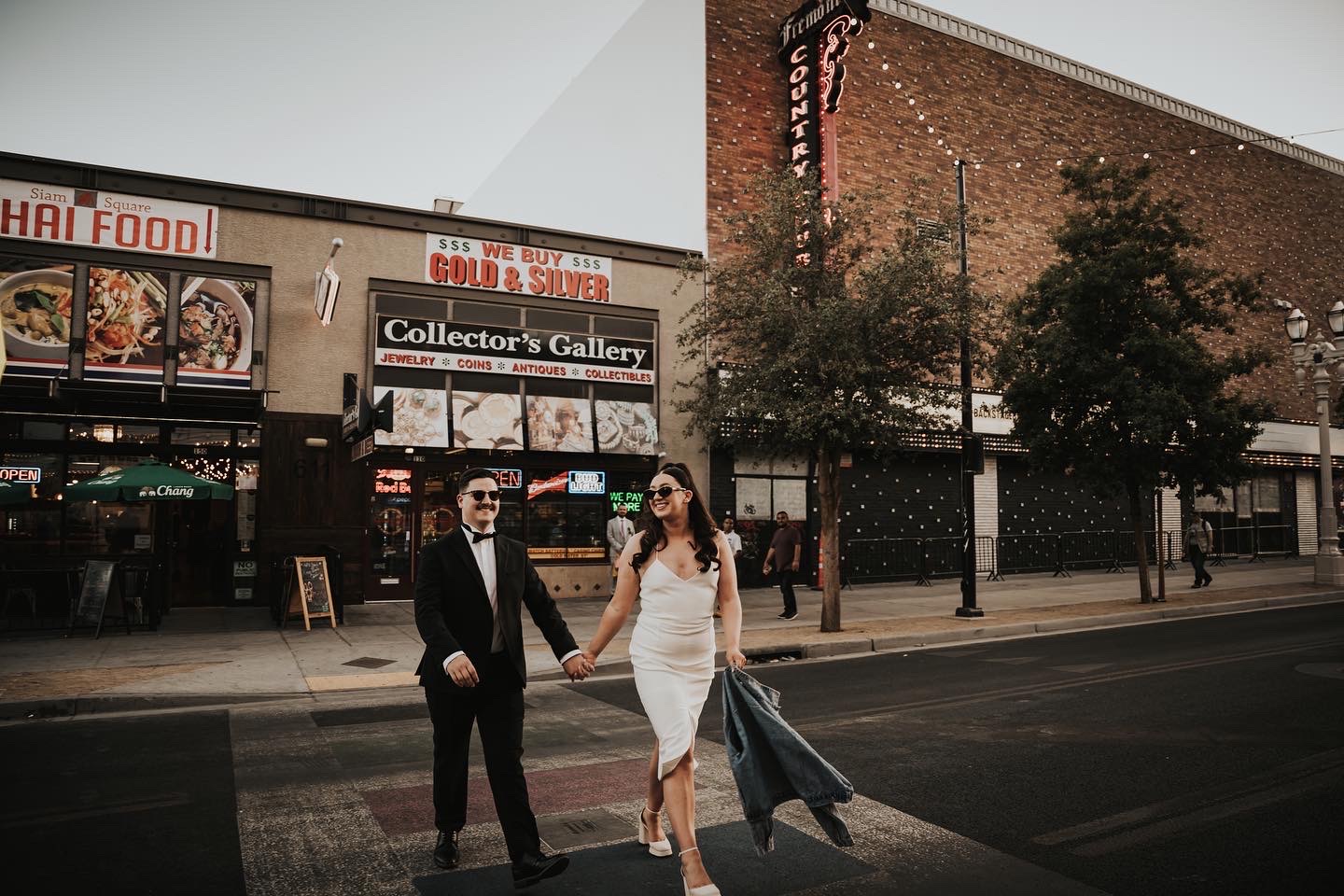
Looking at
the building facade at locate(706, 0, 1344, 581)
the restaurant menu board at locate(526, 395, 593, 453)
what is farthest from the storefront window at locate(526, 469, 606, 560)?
the building facade at locate(706, 0, 1344, 581)

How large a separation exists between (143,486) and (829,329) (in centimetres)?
1008

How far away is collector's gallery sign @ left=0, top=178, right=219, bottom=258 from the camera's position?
Answer: 44.9ft

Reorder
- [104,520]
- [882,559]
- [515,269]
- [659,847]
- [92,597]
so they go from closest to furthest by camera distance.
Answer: [659,847], [92,597], [104,520], [515,269], [882,559]

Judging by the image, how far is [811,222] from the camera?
1309 cm

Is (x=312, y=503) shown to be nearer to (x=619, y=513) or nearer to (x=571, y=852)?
→ (x=619, y=513)

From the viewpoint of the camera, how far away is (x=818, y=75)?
19641 mm

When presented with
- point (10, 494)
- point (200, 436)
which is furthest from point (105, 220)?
point (10, 494)

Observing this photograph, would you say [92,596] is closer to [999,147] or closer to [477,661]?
[477,661]

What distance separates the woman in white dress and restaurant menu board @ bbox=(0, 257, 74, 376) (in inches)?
539

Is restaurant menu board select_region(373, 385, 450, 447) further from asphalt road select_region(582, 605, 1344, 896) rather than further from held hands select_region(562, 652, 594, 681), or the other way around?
held hands select_region(562, 652, 594, 681)

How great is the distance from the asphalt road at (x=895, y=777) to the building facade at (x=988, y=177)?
9725 mm

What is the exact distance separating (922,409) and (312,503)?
10.7 meters

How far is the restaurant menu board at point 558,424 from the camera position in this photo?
17.0m

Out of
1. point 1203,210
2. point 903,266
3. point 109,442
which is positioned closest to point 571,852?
point 903,266
